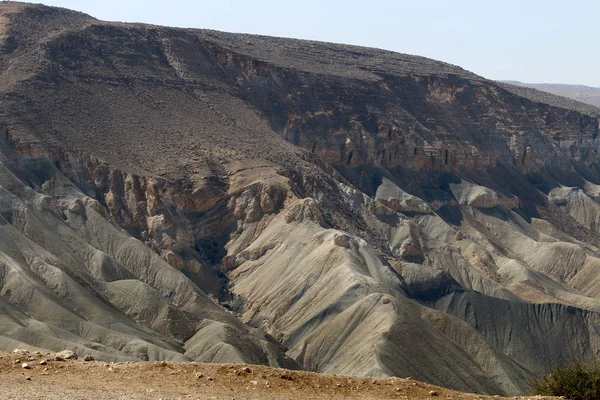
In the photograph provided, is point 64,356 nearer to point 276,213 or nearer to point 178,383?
point 178,383

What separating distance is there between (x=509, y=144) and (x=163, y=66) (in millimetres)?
53145

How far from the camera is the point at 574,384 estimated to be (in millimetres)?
26469

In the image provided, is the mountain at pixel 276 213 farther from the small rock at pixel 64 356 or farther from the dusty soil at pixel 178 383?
the dusty soil at pixel 178 383

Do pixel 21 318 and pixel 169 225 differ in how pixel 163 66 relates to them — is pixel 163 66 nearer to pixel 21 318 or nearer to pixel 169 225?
pixel 169 225

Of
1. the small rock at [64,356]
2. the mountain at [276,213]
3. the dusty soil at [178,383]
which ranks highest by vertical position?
the dusty soil at [178,383]

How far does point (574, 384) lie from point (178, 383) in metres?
10.5

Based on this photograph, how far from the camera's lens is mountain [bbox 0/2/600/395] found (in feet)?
222

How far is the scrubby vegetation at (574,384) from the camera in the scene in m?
26.1


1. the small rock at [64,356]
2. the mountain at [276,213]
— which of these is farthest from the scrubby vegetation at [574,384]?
the mountain at [276,213]

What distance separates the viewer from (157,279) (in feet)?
256

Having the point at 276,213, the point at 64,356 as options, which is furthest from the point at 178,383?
the point at 276,213

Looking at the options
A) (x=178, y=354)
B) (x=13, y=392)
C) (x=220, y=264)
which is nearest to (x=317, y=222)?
(x=220, y=264)

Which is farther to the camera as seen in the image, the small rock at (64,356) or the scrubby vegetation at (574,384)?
the scrubby vegetation at (574,384)

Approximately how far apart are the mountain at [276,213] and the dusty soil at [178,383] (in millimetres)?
28139
